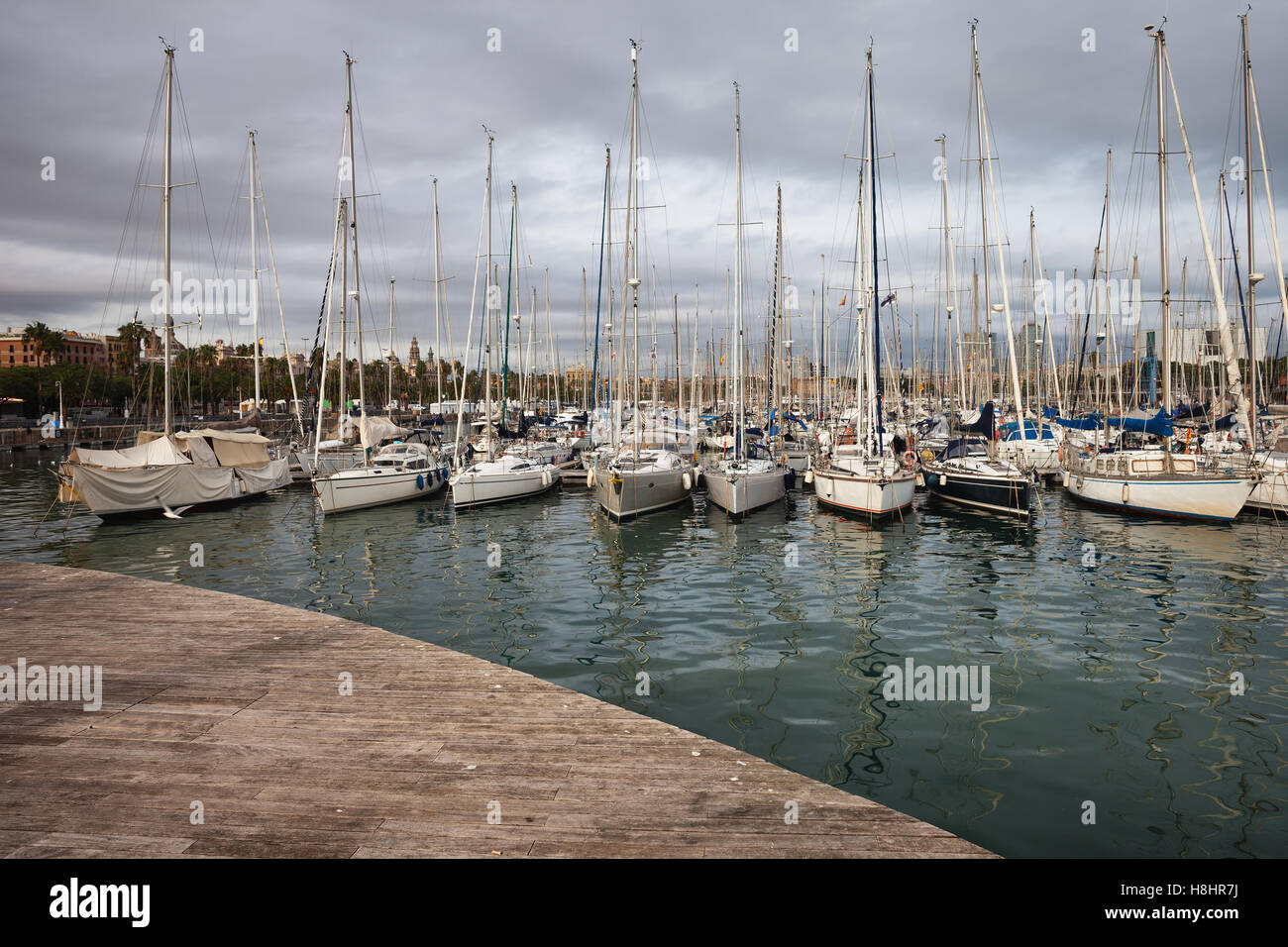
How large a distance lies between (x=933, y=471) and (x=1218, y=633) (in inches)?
710

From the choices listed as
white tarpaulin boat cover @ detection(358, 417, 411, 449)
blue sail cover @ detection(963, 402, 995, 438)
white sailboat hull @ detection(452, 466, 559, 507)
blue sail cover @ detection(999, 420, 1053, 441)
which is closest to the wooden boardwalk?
white sailboat hull @ detection(452, 466, 559, 507)

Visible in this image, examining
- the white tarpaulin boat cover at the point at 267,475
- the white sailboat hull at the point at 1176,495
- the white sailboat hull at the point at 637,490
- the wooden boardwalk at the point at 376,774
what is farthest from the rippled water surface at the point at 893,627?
the white tarpaulin boat cover at the point at 267,475

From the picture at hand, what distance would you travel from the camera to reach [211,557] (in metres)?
22.6

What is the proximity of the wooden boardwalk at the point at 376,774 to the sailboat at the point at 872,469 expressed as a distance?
21.3 metres

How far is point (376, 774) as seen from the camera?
6.28m

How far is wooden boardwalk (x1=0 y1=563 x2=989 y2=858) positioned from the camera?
5.27m

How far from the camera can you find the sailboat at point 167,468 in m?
28.0

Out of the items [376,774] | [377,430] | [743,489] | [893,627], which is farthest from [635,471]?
[376,774]

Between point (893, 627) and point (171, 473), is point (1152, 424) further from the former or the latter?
point (171, 473)

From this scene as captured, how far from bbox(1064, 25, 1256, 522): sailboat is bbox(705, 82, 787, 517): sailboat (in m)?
12.4

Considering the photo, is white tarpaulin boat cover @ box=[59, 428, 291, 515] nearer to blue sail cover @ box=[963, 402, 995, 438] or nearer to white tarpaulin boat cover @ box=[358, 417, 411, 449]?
white tarpaulin boat cover @ box=[358, 417, 411, 449]

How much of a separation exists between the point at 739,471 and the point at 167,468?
2254cm
